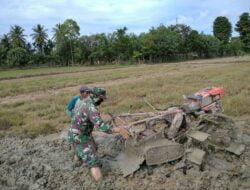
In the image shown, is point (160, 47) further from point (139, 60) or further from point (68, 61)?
point (68, 61)

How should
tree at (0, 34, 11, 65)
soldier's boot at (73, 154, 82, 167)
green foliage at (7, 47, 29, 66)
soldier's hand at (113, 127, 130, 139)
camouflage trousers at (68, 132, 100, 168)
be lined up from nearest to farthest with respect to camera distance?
soldier's hand at (113, 127, 130, 139), camouflage trousers at (68, 132, 100, 168), soldier's boot at (73, 154, 82, 167), green foliage at (7, 47, 29, 66), tree at (0, 34, 11, 65)

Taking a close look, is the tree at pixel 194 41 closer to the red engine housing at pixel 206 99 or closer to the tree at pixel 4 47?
the tree at pixel 4 47

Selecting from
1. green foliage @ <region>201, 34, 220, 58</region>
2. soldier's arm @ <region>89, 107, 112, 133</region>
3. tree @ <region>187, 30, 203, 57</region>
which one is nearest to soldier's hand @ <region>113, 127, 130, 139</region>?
soldier's arm @ <region>89, 107, 112, 133</region>

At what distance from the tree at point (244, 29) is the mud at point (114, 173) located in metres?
44.9

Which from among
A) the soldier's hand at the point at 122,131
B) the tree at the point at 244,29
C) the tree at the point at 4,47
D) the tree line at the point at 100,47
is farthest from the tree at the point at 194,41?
the soldier's hand at the point at 122,131

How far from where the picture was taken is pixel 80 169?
4.57m

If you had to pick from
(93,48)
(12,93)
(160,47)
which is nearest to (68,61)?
(93,48)

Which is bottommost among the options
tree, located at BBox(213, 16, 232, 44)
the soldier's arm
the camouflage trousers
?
the camouflage trousers

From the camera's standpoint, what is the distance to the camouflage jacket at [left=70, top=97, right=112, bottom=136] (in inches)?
156

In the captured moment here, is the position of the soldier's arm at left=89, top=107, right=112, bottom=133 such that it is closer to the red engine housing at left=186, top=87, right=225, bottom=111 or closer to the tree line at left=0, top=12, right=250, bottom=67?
the red engine housing at left=186, top=87, right=225, bottom=111

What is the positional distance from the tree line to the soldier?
168 feet

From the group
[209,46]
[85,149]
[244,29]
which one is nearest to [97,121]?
[85,149]

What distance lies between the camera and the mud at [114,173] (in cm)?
402

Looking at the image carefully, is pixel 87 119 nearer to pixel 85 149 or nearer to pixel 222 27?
pixel 85 149
